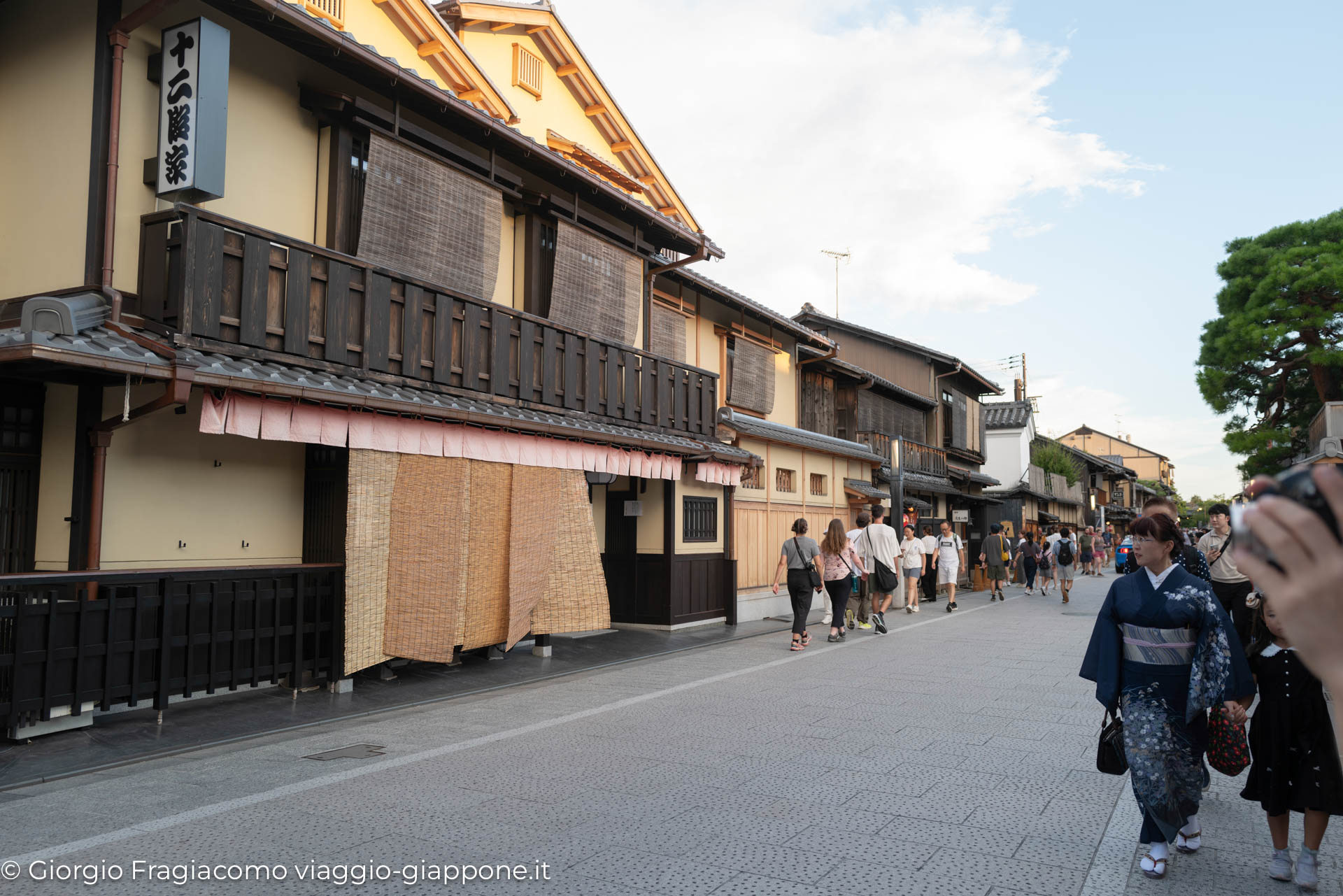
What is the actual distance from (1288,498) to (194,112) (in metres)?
9.26

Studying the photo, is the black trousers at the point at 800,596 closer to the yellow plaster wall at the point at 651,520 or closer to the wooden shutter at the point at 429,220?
→ the yellow plaster wall at the point at 651,520

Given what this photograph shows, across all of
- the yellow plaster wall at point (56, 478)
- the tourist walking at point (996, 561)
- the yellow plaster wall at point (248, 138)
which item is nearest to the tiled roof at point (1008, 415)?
the tourist walking at point (996, 561)

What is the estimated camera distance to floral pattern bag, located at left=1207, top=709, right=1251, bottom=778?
185 inches

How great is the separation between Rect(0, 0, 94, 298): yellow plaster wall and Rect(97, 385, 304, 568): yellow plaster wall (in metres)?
1.58

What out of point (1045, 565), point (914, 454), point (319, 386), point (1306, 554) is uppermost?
point (914, 454)

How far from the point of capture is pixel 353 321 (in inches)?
374

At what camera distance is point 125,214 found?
8.30 m

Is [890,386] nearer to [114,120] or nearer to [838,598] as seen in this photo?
[838,598]

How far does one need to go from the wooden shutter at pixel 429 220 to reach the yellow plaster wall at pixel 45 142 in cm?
250

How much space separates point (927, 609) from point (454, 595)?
13.4m

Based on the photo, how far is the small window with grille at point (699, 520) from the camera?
15.8 meters

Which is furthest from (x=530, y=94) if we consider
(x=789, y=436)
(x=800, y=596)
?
(x=800, y=596)

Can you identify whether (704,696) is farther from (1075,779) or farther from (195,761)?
(195,761)

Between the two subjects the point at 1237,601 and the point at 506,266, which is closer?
the point at 1237,601
